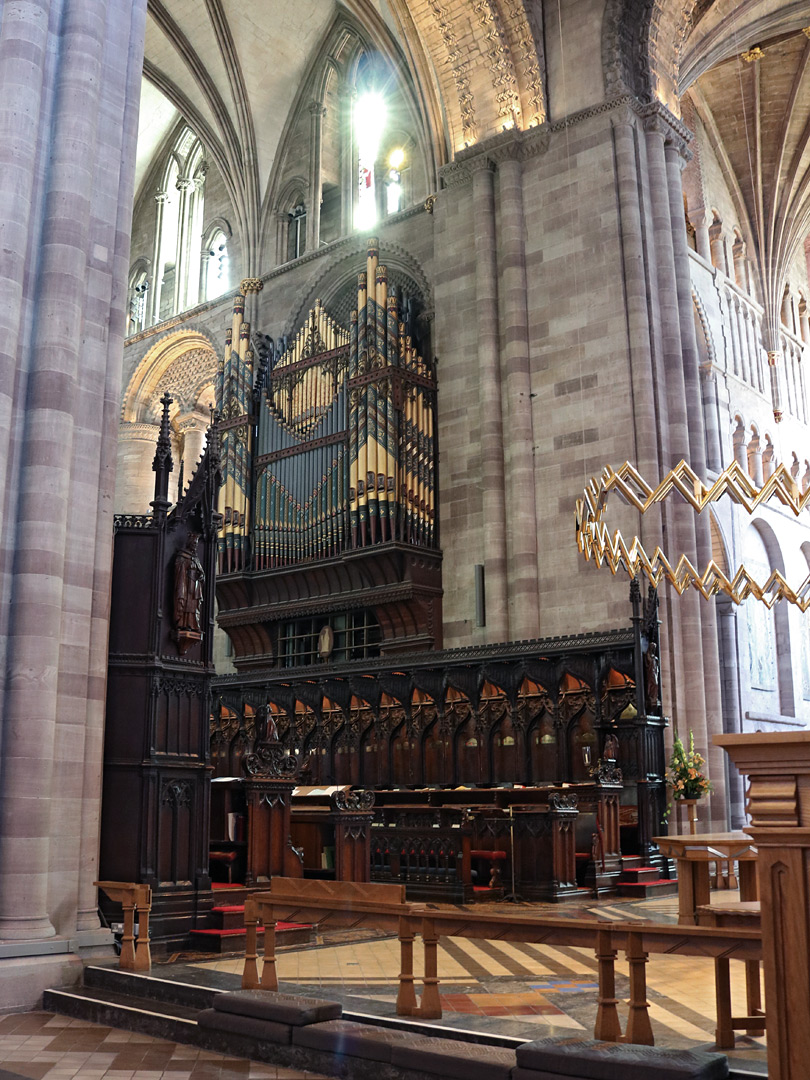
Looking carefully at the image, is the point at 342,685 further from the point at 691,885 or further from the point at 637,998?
the point at 637,998

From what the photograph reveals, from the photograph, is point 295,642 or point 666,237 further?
point 295,642

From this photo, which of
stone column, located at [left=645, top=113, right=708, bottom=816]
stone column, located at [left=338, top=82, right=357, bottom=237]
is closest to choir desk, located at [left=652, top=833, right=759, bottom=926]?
stone column, located at [left=645, top=113, right=708, bottom=816]

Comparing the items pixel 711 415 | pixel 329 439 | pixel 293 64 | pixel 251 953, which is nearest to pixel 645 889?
pixel 251 953

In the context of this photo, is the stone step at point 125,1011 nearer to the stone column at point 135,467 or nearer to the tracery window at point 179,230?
the stone column at point 135,467

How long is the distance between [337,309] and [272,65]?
5.98m

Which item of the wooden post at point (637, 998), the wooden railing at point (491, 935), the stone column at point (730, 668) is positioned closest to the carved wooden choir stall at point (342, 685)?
the wooden railing at point (491, 935)

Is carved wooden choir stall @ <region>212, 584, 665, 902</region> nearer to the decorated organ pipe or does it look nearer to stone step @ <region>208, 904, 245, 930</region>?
stone step @ <region>208, 904, 245, 930</region>

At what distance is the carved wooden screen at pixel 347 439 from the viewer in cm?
1858

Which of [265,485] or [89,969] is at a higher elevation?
[265,485]

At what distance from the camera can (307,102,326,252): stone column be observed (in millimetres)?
22984

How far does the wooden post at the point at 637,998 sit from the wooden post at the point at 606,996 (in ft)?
0.22

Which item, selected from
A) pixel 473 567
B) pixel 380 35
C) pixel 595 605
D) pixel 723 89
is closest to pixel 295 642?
pixel 473 567

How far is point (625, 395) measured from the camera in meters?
16.8

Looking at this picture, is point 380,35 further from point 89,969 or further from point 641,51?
point 89,969
